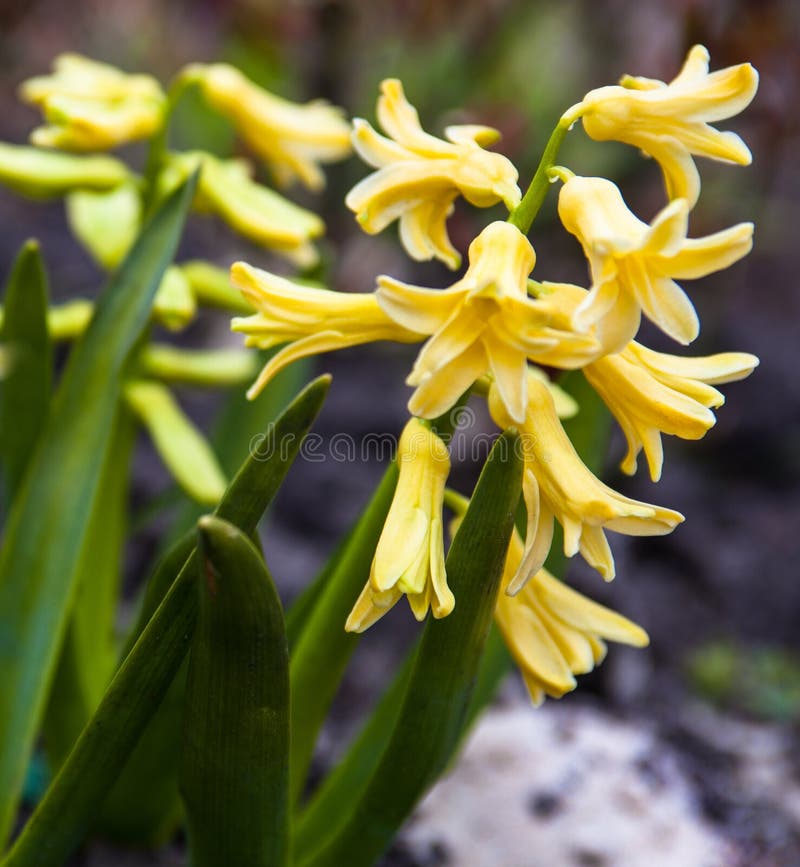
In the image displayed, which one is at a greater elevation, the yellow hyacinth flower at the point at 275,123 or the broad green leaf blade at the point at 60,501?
the yellow hyacinth flower at the point at 275,123

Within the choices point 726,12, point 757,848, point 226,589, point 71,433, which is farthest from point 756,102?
point 226,589

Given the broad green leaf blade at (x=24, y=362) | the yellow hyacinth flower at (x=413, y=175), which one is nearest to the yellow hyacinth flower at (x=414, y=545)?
the yellow hyacinth flower at (x=413, y=175)

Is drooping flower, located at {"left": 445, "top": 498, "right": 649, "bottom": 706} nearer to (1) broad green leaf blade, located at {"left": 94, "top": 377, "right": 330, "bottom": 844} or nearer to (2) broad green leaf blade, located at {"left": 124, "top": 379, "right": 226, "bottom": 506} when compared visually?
(1) broad green leaf blade, located at {"left": 94, "top": 377, "right": 330, "bottom": 844}

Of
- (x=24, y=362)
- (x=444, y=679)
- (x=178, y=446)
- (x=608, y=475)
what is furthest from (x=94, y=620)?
(x=608, y=475)

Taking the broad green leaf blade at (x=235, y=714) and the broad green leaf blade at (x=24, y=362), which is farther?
the broad green leaf blade at (x=24, y=362)

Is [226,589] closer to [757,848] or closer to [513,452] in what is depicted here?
[513,452]

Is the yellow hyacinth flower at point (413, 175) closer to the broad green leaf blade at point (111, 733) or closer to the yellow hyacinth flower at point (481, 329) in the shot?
the yellow hyacinth flower at point (481, 329)
